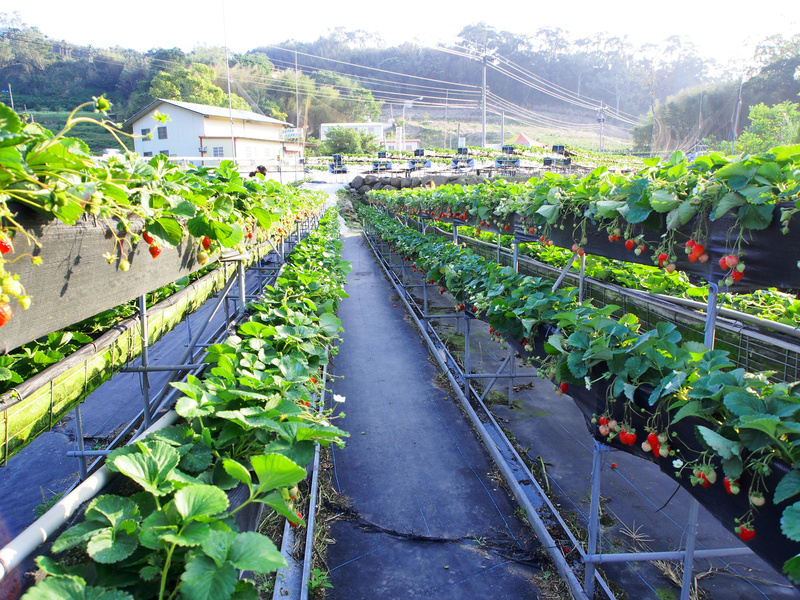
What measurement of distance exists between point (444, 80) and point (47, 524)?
103 meters

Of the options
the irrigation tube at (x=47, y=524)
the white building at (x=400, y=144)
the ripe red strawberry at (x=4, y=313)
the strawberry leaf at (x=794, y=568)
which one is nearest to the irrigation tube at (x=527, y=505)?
the strawberry leaf at (x=794, y=568)

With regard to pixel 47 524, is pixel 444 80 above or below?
above

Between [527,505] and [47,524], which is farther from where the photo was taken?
[527,505]

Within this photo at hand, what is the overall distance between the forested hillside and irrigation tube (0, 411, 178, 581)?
3906 cm

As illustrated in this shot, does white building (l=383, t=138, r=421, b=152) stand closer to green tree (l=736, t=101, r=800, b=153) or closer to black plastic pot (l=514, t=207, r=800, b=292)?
green tree (l=736, t=101, r=800, b=153)

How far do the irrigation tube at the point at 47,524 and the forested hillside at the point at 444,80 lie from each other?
3906 cm

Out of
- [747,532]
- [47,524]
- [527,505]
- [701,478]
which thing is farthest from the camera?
[527,505]

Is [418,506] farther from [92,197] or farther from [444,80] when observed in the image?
[444,80]

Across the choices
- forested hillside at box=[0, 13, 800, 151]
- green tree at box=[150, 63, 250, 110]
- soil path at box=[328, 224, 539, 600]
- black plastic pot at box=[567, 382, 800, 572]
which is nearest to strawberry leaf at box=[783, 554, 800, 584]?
black plastic pot at box=[567, 382, 800, 572]

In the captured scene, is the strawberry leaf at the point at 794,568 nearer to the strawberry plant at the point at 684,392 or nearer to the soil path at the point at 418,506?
the strawberry plant at the point at 684,392

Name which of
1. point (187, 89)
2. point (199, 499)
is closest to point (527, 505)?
point (199, 499)

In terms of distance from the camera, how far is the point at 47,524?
118cm

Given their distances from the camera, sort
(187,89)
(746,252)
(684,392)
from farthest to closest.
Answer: (187,89) → (746,252) → (684,392)

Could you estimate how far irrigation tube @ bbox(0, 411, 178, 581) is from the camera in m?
1.04
